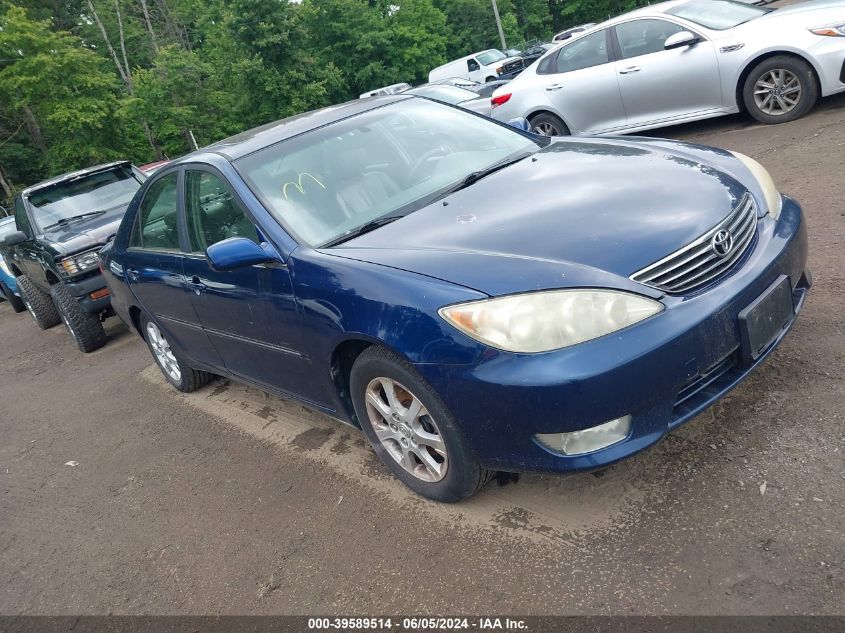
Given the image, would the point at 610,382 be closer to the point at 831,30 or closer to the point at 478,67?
the point at 831,30

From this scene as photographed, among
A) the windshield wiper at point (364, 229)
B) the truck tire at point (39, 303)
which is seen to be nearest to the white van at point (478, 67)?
the truck tire at point (39, 303)

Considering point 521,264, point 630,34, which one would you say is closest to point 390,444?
point 521,264

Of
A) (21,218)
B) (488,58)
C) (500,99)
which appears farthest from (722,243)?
(488,58)

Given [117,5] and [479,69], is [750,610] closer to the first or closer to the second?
[479,69]

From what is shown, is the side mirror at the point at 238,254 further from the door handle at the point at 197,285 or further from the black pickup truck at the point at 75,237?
the black pickup truck at the point at 75,237

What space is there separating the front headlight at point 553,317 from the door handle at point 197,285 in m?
1.94

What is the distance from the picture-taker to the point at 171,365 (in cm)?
514

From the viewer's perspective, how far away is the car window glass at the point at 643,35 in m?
7.31

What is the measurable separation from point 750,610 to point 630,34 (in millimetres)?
7030

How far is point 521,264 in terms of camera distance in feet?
8.03

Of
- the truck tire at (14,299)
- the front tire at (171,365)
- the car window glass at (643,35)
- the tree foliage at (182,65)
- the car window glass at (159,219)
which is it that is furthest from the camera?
the tree foliage at (182,65)

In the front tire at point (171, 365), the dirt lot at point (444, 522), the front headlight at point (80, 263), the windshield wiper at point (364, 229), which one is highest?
the windshield wiper at point (364, 229)

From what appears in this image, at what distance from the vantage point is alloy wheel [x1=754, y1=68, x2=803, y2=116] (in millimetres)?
6734

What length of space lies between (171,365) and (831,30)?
6.51 metres
